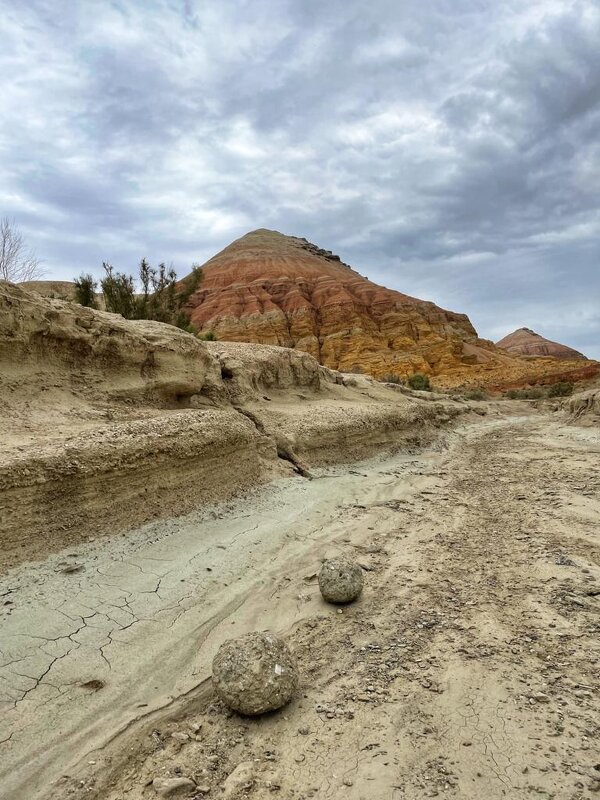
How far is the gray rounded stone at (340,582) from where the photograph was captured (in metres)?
3.88

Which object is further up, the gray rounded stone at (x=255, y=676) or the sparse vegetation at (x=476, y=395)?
the sparse vegetation at (x=476, y=395)

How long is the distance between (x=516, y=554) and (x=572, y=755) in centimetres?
278

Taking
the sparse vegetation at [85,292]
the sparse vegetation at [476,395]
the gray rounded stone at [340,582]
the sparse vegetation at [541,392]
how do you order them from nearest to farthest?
the gray rounded stone at [340,582] < the sparse vegetation at [85,292] < the sparse vegetation at [476,395] < the sparse vegetation at [541,392]

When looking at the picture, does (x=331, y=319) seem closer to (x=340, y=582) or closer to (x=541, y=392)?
(x=541, y=392)

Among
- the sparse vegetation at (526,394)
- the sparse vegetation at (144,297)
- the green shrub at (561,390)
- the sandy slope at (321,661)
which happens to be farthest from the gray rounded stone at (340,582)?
the sparse vegetation at (526,394)

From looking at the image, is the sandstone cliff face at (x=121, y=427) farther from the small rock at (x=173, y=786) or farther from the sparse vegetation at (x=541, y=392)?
the sparse vegetation at (x=541, y=392)

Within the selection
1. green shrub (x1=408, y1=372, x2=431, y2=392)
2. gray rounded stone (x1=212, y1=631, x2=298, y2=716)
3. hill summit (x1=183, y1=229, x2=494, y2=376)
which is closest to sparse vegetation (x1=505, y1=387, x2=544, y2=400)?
green shrub (x1=408, y1=372, x2=431, y2=392)

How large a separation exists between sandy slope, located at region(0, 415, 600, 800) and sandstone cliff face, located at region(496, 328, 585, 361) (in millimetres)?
95388

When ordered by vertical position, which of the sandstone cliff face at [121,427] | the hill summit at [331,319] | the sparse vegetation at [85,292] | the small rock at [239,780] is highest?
the hill summit at [331,319]

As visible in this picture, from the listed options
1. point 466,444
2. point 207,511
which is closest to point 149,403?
point 207,511

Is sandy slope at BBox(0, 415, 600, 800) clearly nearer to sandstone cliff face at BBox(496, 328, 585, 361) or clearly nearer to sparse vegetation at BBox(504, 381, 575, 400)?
sparse vegetation at BBox(504, 381, 575, 400)

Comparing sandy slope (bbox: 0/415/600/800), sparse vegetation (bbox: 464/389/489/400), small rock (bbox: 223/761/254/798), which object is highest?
sparse vegetation (bbox: 464/389/489/400)

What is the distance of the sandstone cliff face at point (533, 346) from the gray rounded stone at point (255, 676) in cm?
9760

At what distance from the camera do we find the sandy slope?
7.30 ft
